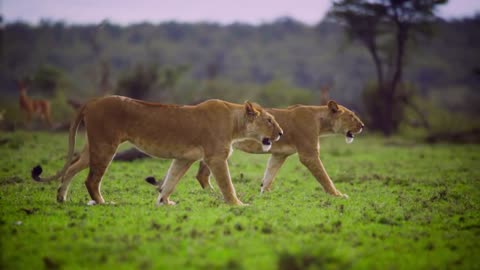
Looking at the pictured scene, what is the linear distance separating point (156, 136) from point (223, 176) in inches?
48.4

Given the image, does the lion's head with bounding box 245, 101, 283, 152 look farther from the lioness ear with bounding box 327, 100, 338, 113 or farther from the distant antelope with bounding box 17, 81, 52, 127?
the distant antelope with bounding box 17, 81, 52, 127

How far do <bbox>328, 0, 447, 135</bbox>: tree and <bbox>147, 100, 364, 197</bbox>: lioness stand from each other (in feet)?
62.9

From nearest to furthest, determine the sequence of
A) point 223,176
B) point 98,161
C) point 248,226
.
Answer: point 248,226 < point 98,161 < point 223,176

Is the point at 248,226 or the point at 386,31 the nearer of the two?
the point at 248,226

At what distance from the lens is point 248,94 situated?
45.2 meters

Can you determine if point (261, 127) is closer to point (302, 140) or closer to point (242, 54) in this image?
point (302, 140)

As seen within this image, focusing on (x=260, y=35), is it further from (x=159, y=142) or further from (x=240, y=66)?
(x=159, y=142)

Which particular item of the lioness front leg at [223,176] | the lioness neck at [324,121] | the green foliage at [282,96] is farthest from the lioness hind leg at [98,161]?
the green foliage at [282,96]

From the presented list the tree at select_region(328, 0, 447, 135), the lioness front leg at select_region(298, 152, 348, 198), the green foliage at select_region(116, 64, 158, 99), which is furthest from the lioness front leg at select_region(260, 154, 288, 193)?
the green foliage at select_region(116, 64, 158, 99)

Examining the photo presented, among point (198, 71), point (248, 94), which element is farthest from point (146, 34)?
point (248, 94)

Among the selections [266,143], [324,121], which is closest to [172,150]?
[266,143]

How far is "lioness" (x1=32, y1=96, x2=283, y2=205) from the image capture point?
885 cm

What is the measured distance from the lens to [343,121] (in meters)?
11.9

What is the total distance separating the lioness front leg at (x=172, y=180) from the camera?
9.31 metres
